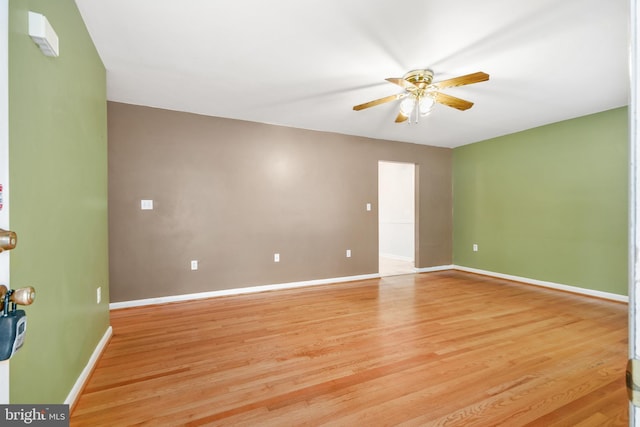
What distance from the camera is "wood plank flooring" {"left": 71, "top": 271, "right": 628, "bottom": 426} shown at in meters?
1.57

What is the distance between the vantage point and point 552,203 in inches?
166

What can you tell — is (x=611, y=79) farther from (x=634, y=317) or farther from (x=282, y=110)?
(x=634, y=317)

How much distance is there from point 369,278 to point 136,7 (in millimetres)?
4410

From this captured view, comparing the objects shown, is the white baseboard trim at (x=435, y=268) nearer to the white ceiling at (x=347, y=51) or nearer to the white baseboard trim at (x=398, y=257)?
the white baseboard trim at (x=398, y=257)

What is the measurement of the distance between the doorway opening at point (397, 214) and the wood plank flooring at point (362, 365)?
3.22 meters

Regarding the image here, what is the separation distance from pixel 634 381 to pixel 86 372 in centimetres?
Result: 261

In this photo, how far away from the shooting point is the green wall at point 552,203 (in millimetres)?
3619

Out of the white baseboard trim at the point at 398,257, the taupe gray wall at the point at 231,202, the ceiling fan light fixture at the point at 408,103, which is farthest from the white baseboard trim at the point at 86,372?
the white baseboard trim at the point at 398,257

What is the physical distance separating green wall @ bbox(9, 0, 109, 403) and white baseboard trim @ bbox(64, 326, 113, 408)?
5 centimetres

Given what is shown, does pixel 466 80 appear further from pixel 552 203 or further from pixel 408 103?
pixel 552 203

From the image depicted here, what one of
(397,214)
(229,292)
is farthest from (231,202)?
(397,214)

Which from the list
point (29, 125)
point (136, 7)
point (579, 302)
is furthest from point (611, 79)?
point (29, 125)

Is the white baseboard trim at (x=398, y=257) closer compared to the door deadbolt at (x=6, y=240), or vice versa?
the door deadbolt at (x=6, y=240)

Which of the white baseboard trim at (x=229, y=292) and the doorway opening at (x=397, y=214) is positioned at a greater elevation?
the doorway opening at (x=397, y=214)
